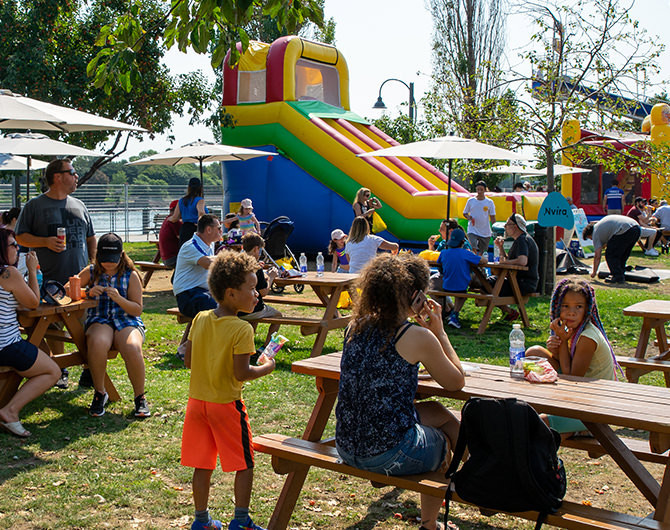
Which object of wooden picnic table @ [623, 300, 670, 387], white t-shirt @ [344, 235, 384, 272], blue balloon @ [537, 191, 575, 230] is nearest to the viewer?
wooden picnic table @ [623, 300, 670, 387]

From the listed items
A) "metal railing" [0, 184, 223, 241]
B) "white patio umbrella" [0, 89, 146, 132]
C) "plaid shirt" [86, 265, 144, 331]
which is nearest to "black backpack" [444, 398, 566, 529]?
"plaid shirt" [86, 265, 144, 331]

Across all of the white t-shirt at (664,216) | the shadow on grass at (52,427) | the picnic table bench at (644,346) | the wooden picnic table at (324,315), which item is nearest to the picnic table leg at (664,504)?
the picnic table bench at (644,346)

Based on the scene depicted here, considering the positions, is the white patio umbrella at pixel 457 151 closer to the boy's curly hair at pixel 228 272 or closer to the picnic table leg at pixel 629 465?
the boy's curly hair at pixel 228 272

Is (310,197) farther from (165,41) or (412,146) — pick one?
(165,41)

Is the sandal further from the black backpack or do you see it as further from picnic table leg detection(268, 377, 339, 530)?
the black backpack

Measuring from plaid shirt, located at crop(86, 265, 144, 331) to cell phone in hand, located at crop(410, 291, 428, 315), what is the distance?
10.1 ft

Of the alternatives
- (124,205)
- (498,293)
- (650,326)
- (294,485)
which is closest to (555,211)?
(498,293)

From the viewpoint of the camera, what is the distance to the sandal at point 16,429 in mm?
5004

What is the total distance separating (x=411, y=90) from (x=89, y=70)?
78.7ft

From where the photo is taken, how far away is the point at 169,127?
18.4 m

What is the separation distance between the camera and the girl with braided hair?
3814mm

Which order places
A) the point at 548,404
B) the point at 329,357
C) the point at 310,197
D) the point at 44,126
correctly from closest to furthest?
the point at 548,404
the point at 329,357
the point at 44,126
the point at 310,197

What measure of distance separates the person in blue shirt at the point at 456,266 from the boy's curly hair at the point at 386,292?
5.90m

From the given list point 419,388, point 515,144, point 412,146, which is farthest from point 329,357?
point 515,144
